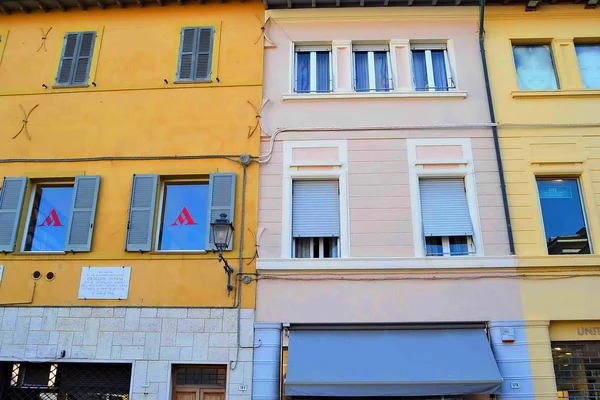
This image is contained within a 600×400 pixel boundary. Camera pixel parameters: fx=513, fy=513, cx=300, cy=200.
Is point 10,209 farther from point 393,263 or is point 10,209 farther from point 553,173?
point 553,173

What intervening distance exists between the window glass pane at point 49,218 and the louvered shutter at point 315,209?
420 cm

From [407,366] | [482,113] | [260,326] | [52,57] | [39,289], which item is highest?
[52,57]

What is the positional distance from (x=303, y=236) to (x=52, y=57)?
21.2 ft

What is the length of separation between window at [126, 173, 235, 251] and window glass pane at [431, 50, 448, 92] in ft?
14.6

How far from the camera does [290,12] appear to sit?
34.4 ft

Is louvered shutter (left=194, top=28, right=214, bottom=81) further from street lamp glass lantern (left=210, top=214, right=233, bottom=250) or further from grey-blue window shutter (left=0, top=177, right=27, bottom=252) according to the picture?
grey-blue window shutter (left=0, top=177, right=27, bottom=252)

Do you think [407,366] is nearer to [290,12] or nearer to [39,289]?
[39,289]

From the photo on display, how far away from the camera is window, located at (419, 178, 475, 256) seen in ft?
29.7

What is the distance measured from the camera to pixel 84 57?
34.5 feet

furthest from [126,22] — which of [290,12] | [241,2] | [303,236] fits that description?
[303,236]

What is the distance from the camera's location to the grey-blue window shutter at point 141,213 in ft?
29.6

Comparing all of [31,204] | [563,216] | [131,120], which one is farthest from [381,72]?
[31,204]

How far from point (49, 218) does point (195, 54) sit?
4.25m

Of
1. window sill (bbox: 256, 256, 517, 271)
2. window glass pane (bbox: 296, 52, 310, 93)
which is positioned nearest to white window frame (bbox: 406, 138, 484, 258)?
window sill (bbox: 256, 256, 517, 271)
